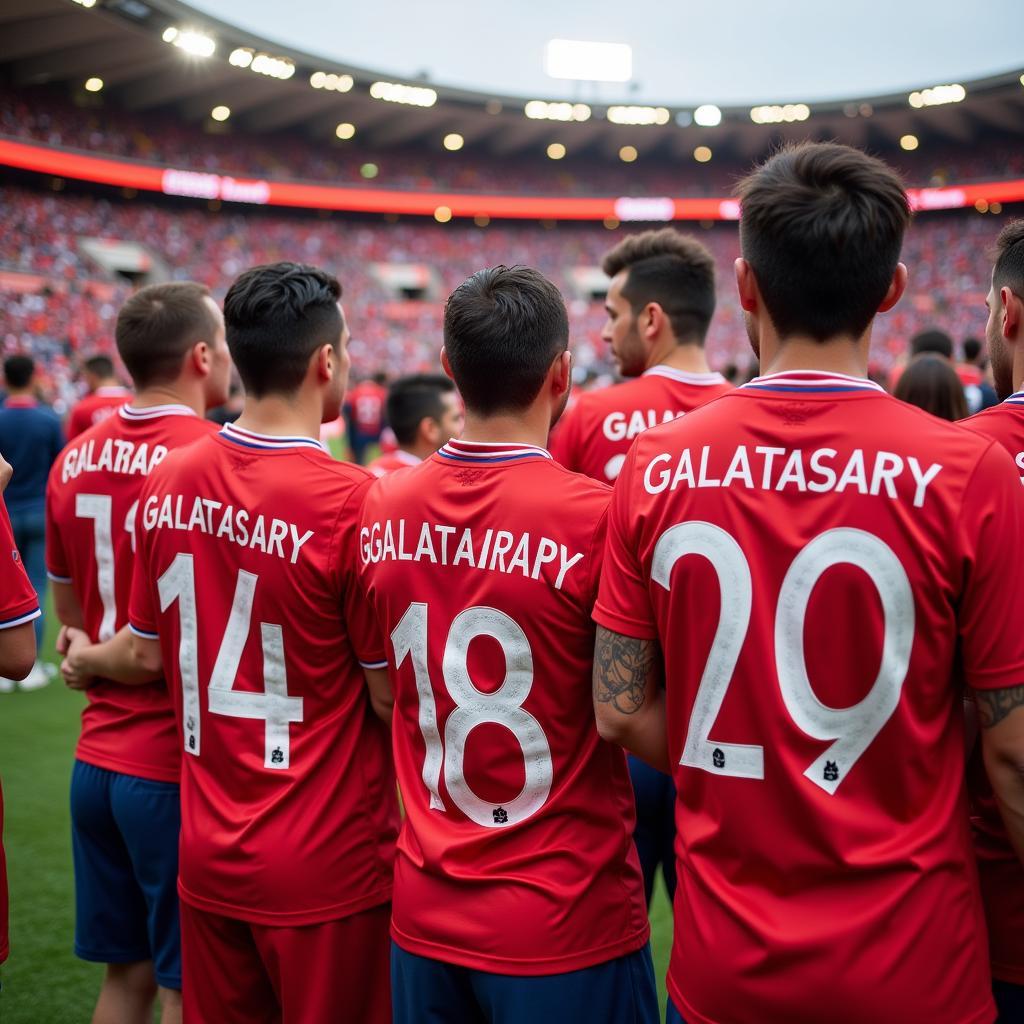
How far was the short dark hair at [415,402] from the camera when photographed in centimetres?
454

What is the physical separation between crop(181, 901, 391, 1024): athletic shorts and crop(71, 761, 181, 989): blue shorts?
379mm

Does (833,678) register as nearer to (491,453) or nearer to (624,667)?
(624,667)

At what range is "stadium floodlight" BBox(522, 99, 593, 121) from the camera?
30812 mm

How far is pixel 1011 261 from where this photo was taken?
2.07 meters

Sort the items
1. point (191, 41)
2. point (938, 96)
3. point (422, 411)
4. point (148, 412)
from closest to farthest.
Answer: point (148, 412)
point (422, 411)
point (191, 41)
point (938, 96)

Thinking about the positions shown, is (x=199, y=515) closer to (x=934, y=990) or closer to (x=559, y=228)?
(x=934, y=990)

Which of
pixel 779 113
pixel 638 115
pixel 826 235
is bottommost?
pixel 826 235

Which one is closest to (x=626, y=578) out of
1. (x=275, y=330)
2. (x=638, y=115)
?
(x=275, y=330)

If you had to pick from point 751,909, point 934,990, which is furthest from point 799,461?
point 934,990

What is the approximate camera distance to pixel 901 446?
148cm

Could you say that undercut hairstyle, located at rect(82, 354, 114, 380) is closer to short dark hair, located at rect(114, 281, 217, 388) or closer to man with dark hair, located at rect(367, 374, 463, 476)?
man with dark hair, located at rect(367, 374, 463, 476)

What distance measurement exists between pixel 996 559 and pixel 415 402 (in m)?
3.38

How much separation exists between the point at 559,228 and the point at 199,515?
122ft

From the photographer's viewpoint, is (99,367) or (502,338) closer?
(502,338)
